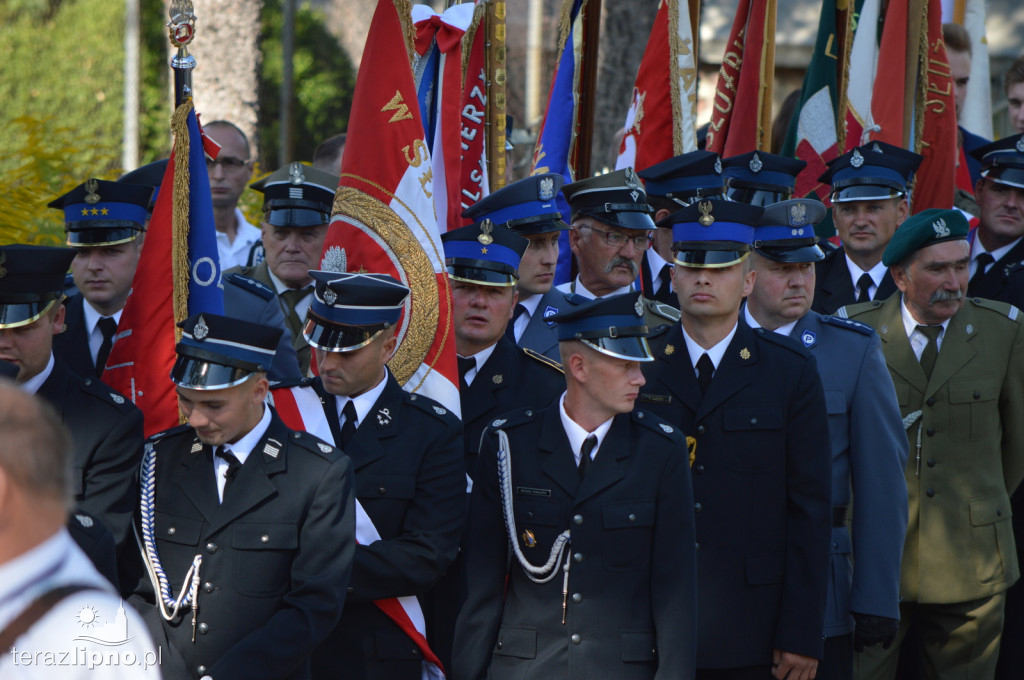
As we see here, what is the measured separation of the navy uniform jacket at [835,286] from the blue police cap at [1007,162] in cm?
93

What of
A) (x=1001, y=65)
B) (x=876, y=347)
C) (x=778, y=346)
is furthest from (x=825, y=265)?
(x=1001, y=65)

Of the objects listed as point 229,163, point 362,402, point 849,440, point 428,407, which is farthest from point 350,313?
point 229,163

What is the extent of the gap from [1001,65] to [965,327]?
44.5 ft

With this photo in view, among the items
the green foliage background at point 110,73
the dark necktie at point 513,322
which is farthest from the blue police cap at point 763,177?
the green foliage background at point 110,73

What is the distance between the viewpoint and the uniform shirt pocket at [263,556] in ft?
12.1

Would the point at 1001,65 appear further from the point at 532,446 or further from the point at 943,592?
the point at 532,446

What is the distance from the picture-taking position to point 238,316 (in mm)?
5664

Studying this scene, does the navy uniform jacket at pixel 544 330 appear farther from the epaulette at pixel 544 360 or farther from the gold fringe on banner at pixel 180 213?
the gold fringe on banner at pixel 180 213

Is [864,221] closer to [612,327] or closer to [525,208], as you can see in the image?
[525,208]

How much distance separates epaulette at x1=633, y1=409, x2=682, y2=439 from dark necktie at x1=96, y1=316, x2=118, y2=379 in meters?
2.34

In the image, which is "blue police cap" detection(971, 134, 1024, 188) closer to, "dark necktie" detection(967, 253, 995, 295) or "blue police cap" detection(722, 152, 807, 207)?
"dark necktie" detection(967, 253, 995, 295)

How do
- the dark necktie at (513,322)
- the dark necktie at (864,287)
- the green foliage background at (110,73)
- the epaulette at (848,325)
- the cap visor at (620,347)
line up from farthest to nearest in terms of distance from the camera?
the green foliage background at (110,73) < the dark necktie at (864,287) < the dark necktie at (513,322) < the epaulette at (848,325) < the cap visor at (620,347)

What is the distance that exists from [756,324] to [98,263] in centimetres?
274

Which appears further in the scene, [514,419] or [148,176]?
[148,176]
